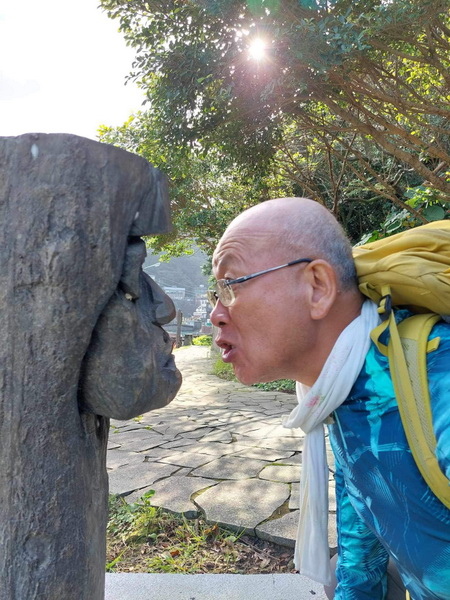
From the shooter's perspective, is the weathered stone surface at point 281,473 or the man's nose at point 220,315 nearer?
the man's nose at point 220,315

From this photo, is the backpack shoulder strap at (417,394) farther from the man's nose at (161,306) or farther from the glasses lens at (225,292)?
the man's nose at (161,306)

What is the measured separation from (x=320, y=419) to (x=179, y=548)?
199 cm

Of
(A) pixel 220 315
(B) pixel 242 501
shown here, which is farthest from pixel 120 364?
(B) pixel 242 501

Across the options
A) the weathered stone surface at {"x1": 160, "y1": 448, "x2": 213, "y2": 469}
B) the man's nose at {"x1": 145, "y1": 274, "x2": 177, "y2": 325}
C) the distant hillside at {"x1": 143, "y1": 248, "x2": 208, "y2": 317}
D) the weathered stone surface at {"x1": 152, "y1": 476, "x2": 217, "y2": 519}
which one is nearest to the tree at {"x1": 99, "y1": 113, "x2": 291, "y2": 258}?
the weathered stone surface at {"x1": 160, "y1": 448, "x2": 213, "y2": 469}

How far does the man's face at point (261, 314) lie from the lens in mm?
1209

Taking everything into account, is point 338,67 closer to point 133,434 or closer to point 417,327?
point 417,327

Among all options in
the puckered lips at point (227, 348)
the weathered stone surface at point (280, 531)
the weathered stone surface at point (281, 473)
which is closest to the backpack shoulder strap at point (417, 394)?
the puckered lips at point (227, 348)

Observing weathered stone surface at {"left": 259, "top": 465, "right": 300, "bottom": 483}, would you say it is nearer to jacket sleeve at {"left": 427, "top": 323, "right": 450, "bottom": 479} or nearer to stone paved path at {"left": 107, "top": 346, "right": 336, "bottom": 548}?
stone paved path at {"left": 107, "top": 346, "right": 336, "bottom": 548}

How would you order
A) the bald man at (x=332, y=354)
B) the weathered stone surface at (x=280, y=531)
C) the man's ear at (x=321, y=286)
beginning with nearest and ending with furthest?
the bald man at (x=332, y=354) < the man's ear at (x=321, y=286) < the weathered stone surface at (x=280, y=531)

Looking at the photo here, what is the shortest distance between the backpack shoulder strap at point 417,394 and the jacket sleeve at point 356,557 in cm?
65

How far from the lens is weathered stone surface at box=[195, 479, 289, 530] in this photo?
3102mm

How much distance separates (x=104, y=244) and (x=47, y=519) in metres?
0.57

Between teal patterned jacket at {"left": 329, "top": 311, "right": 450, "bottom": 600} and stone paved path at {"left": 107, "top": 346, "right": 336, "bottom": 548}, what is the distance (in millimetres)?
1763

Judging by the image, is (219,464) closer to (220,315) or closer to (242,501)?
(242,501)
